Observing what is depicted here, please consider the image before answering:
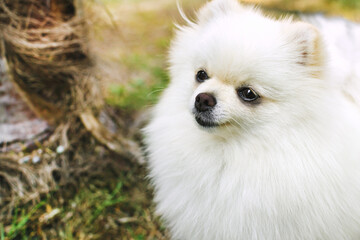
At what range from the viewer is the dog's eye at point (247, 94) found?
162 cm

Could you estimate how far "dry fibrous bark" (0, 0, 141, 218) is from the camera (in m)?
2.38

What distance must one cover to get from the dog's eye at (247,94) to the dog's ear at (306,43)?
275 mm

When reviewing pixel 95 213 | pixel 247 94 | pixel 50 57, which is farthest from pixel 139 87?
pixel 247 94

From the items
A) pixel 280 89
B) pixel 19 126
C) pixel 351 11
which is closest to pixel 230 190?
pixel 280 89

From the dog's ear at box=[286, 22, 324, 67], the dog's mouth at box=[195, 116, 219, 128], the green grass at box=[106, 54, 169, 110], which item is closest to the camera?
the dog's ear at box=[286, 22, 324, 67]

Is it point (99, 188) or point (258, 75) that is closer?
point (258, 75)

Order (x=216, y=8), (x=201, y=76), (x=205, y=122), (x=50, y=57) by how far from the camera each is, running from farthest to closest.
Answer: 1. (x=50, y=57)
2. (x=216, y=8)
3. (x=201, y=76)
4. (x=205, y=122)

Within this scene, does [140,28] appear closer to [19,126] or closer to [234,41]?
[19,126]

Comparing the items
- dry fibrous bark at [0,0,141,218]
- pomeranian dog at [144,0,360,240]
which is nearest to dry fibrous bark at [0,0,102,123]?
dry fibrous bark at [0,0,141,218]

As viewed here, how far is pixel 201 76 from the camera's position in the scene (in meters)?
1.83

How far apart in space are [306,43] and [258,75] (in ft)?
0.92

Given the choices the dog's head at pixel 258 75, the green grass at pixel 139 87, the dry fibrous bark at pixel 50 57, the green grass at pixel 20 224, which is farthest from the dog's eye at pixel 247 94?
the green grass at pixel 20 224

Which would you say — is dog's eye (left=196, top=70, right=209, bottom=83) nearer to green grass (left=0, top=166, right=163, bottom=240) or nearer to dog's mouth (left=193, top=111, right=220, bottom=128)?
dog's mouth (left=193, top=111, right=220, bottom=128)

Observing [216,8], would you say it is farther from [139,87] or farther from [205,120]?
[139,87]
